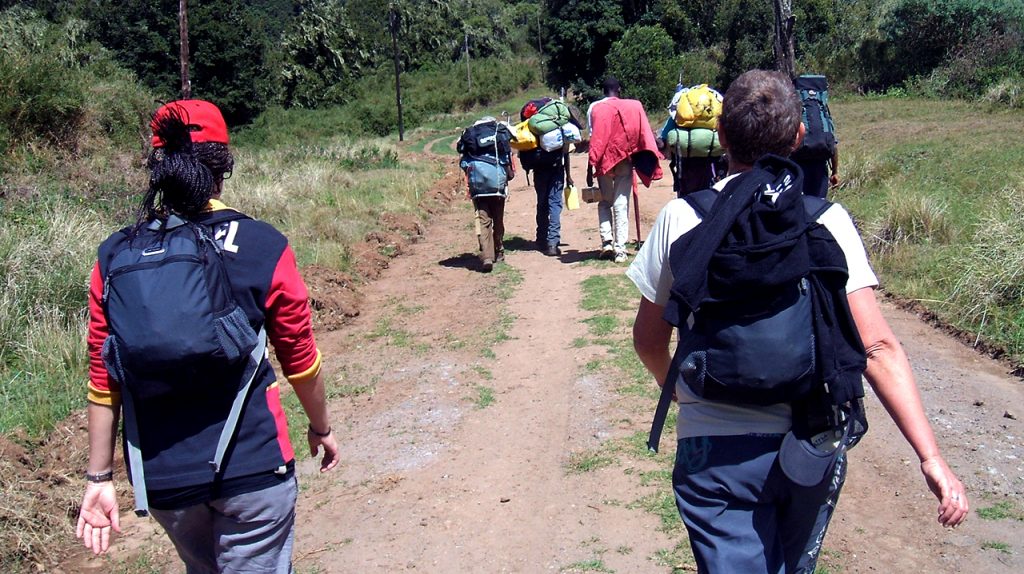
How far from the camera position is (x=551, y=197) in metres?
11.3

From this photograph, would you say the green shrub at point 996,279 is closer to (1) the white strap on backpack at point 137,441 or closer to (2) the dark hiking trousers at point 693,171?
(2) the dark hiking trousers at point 693,171

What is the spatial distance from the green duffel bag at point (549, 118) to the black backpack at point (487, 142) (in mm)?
456

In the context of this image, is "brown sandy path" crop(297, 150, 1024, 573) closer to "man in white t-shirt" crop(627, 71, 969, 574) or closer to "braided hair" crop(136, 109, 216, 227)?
"man in white t-shirt" crop(627, 71, 969, 574)

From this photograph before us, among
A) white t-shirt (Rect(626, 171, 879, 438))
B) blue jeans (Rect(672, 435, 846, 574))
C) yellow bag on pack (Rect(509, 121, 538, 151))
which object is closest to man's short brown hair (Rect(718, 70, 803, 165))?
white t-shirt (Rect(626, 171, 879, 438))

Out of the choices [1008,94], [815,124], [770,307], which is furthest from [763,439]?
[1008,94]

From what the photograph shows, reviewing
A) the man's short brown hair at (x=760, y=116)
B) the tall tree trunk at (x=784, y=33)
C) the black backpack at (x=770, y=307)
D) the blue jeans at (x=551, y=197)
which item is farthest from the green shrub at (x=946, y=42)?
the black backpack at (x=770, y=307)

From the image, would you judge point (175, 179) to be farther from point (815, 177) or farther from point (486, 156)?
point (486, 156)

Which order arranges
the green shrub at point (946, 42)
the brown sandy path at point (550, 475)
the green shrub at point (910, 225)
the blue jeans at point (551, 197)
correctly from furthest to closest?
the green shrub at point (946, 42) < the blue jeans at point (551, 197) < the green shrub at point (910, 225) < the brown sandy path at point (550, 475)

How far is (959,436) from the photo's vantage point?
546 cm

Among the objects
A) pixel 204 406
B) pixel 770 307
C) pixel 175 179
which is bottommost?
pixel 204 406

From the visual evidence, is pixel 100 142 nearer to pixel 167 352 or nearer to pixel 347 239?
pixel 347 239

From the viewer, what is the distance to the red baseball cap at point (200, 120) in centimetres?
289

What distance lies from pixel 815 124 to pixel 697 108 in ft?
6.31

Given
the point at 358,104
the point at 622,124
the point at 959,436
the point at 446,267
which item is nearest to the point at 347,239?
the point at 446,267
